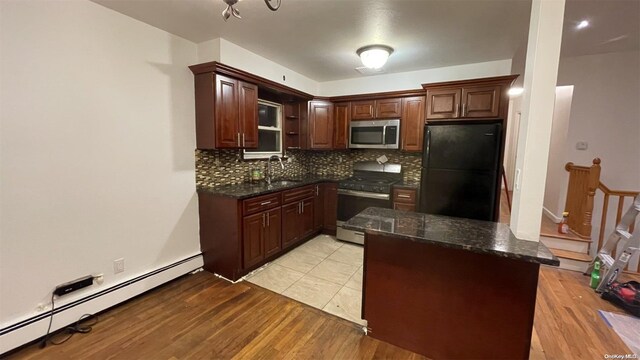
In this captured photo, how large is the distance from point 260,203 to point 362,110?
2137 mm

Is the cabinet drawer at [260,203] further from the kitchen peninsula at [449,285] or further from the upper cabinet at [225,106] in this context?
the kitchen peninsula at [449,285]

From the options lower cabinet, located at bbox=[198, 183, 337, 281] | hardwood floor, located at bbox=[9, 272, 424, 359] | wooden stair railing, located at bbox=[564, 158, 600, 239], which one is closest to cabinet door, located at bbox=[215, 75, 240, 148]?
lower cabinet, located at bbox=[198, 183, 337, 281]

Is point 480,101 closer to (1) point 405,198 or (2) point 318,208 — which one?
(1) point 405,198

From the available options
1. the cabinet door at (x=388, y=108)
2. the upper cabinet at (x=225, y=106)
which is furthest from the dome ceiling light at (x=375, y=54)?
the upper cabinet at (x=225, y=106)

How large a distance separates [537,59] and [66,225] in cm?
332

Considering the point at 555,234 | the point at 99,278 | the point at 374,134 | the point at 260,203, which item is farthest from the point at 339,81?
the point at 99,278

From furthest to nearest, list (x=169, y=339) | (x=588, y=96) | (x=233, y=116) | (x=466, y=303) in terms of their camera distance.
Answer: (x=588, y=96), (x=233, y=116), (x=169, y=339), (x=466, y=303)

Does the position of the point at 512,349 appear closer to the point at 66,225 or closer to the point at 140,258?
the point at 140,258

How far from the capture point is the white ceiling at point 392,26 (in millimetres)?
2025

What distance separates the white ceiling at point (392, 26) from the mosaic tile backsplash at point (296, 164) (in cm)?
130

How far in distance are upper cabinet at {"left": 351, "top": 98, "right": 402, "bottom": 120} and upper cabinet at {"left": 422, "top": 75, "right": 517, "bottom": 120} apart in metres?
0.46

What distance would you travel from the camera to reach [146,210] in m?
2.47

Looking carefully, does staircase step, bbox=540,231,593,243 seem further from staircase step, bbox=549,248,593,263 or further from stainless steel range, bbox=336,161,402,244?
stainless steel range, bbox=336,161,402,244

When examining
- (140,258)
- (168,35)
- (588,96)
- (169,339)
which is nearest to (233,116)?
(168,35)
